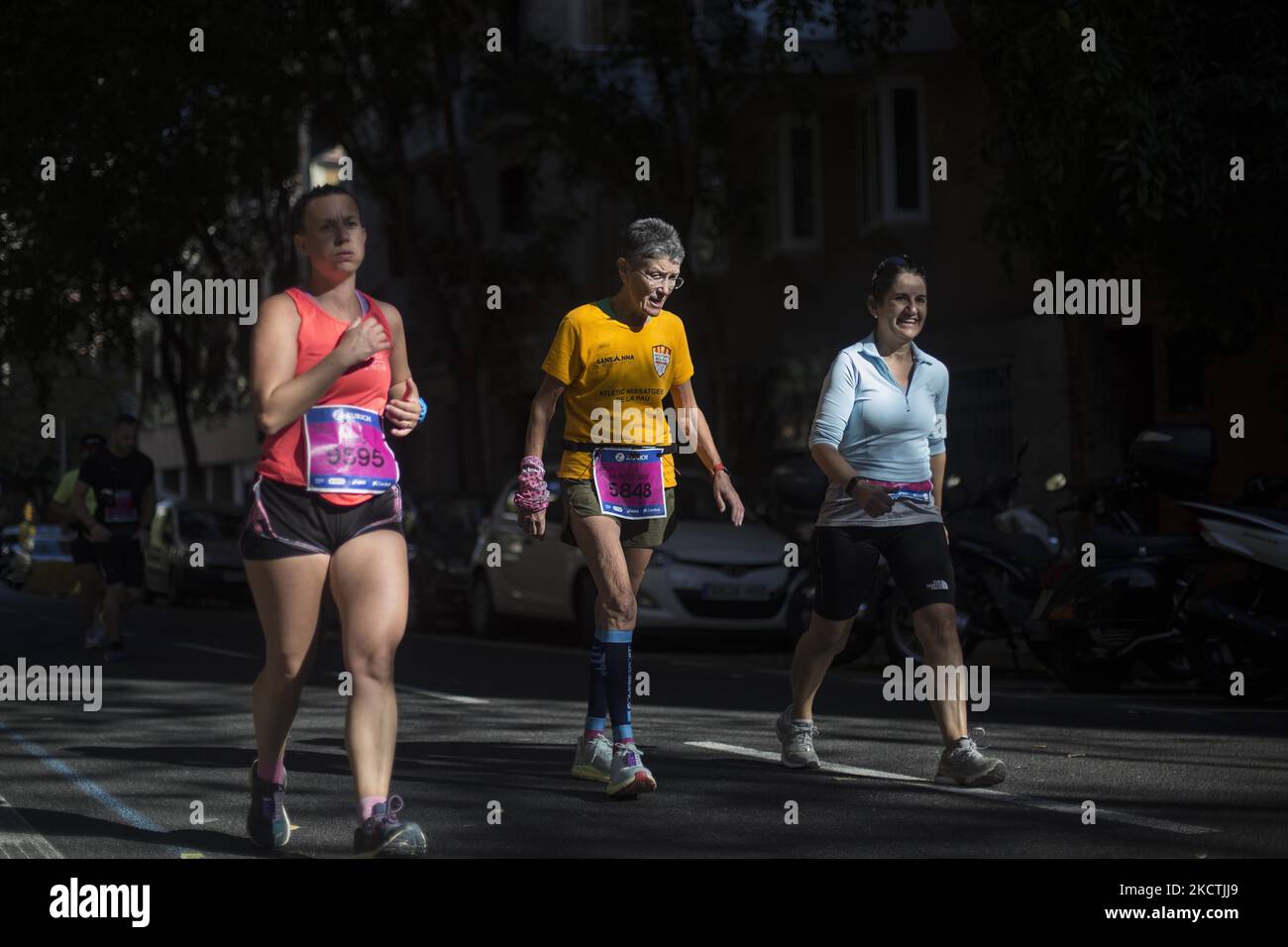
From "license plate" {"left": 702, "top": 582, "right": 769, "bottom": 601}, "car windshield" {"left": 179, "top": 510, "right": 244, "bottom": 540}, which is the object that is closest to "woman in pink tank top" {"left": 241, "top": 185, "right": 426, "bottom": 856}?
"license plate" {"left": 702, "top": 582, "right": 769, "bottom": 601}

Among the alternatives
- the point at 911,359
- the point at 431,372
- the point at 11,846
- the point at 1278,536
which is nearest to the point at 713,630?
the point at 1278,536

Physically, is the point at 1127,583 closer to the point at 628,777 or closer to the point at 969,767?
the point at 969,767

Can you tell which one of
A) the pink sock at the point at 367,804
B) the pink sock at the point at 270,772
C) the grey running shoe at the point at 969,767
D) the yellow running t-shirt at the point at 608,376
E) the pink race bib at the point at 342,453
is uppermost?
the yellow running t-shirt at the point at 608,376

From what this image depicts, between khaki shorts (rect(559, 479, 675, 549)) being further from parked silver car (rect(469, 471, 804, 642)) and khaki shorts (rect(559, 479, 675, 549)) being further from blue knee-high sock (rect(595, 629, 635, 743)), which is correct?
parked silver car (rect(469, 471, 804, 642))

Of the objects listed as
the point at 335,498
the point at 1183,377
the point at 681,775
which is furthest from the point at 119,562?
the point at 1183,377

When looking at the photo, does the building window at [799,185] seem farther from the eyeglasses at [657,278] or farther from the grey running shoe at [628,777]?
the grey running shoe at [628,777]

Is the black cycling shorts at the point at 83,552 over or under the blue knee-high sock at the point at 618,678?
over

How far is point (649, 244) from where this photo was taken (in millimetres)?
7816

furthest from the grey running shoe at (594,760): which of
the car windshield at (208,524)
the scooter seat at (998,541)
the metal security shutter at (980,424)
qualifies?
the car windshield at (208,524)

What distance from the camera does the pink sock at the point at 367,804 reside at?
6.00m

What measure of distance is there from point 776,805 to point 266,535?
7.64 ft

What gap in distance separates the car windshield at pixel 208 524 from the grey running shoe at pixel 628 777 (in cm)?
2111

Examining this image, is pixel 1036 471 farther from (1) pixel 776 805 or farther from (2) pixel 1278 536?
(1) pixel 776 805

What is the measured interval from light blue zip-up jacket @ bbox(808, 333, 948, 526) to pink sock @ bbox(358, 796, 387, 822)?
2716 millimetres
